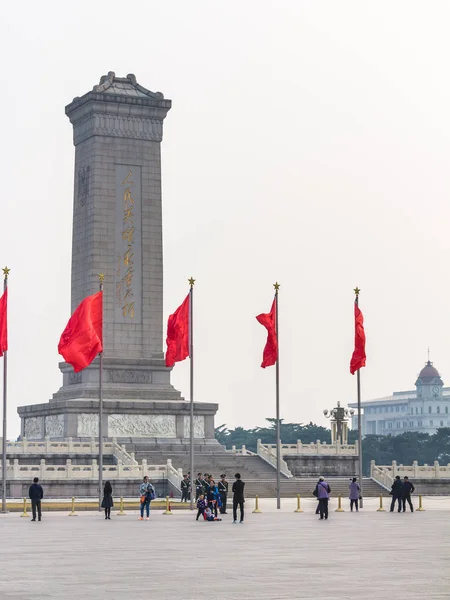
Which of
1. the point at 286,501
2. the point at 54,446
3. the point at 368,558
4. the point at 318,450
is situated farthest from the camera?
the point at 318,450

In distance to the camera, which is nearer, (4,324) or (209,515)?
(209,515)

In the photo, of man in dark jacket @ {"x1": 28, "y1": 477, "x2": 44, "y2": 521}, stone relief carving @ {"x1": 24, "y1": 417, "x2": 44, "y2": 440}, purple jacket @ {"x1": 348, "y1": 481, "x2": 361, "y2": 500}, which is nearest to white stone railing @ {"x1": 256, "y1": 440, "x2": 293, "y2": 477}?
stone relief carving @ {"x1": 24, "y1": 417, "x2": 44, "y2": 440}

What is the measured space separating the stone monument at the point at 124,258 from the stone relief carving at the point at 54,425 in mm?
62

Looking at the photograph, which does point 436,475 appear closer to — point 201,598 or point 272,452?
point 272,452

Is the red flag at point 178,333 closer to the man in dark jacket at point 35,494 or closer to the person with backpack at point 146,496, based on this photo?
the person with backpack at point 146,496

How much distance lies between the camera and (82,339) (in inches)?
2261

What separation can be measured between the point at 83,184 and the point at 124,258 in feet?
18.7

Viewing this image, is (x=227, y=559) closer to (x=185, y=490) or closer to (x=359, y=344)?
(x=359, y=344)

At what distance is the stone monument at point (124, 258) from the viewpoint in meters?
86.0

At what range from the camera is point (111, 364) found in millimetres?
86500

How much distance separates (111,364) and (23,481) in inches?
759

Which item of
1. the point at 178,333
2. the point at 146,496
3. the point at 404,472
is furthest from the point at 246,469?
the point at 146,496

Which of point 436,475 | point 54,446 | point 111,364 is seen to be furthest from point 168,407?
point 436,475

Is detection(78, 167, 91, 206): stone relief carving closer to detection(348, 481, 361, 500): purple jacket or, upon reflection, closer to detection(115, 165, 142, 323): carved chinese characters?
detection(115, 165, 142, 323): carved chinese characters
